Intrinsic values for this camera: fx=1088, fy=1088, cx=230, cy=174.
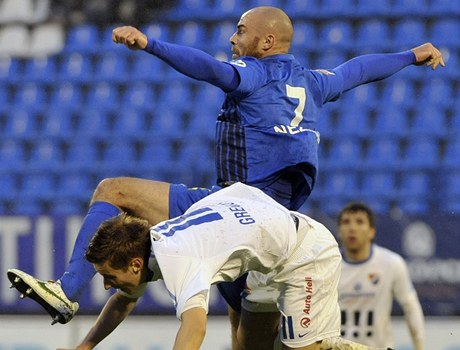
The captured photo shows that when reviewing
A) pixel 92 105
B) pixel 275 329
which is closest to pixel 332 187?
pixel 92 105

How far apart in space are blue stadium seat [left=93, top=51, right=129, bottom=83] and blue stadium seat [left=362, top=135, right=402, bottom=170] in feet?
9.77

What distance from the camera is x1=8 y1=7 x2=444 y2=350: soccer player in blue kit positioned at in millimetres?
5098

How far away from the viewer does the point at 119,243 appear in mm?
4430

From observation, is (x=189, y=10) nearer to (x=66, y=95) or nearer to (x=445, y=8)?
(x=66, y=95)

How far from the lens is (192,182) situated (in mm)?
11078

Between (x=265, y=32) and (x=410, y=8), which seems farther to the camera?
(x=410, y=8)

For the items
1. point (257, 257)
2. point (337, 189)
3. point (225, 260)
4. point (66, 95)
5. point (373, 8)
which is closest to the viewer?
point (225, 260)

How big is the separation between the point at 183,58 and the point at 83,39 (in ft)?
27.0

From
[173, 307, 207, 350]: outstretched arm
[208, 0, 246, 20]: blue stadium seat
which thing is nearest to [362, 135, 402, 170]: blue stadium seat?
[208, 0, 246, 20]: blue stadium seat

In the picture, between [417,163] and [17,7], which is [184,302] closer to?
[417,163]

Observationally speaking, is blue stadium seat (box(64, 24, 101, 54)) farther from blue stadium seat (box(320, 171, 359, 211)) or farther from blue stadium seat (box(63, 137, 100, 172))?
blue stadium seat (box(320, 171, 359, 211))

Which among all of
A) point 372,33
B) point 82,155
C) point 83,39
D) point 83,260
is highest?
point 372,33

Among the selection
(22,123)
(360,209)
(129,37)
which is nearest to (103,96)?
(22,123)

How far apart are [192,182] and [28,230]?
2433mm
